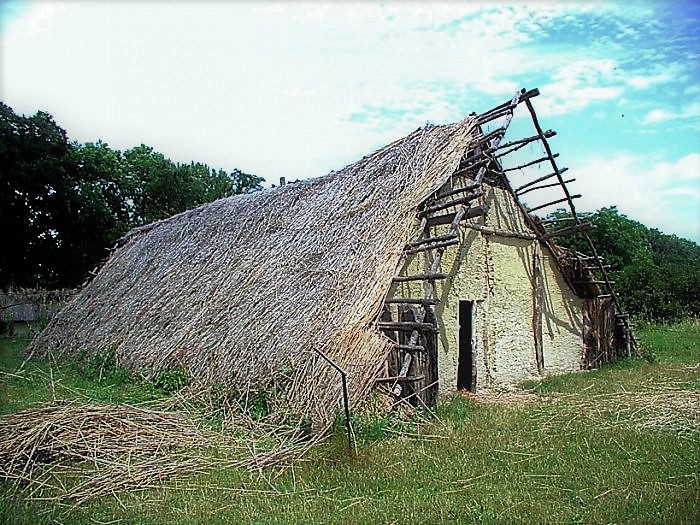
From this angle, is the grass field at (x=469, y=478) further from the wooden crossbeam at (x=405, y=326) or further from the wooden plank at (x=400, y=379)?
the wooden crossbeam at (x=405, y=326)

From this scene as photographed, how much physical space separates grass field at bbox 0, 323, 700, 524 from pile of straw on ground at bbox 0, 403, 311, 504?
19 centimetres

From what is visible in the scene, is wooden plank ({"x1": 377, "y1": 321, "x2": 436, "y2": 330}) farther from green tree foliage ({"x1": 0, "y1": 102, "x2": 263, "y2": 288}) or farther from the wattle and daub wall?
green tree foliage ({"x1": 0, "y1": 102, "x2": 263, "y2": 288})

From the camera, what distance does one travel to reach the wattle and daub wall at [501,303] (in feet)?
33.7

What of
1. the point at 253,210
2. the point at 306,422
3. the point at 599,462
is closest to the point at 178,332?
the point at 253,210

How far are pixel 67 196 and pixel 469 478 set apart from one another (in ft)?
75.8

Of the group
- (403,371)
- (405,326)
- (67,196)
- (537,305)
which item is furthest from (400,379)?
(67,196)

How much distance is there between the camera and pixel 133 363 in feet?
36.3

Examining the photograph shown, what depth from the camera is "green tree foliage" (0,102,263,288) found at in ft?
77.3

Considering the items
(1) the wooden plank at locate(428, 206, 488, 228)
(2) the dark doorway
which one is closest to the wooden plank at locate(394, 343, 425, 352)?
(1) the wooden plank at locate(428, 206, 488, 228)

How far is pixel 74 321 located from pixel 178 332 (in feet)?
17.7

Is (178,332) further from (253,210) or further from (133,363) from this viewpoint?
(253,210)

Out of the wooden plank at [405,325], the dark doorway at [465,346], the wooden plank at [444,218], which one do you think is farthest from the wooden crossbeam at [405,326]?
the dark doorway at [465,346]

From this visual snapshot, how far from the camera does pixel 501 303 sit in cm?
1149

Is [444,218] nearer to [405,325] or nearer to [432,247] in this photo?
[432,247]
